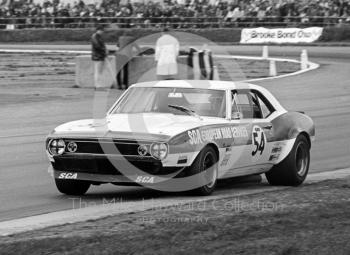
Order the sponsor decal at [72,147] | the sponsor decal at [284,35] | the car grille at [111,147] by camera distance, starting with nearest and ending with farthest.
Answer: the car grille at [111,147] → the sponsor decal at [72,147] → the sponsor decal at [284,35]

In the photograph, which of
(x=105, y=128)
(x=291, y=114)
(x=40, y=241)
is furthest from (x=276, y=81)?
(x=40, y=241)

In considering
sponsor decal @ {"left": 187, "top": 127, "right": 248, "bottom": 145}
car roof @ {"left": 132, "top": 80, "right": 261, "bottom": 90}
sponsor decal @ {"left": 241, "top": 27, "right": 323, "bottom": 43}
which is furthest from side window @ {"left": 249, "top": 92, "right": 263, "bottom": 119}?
sponsor decal @ {"left": 241, "top": 27, "right": 323, "bottom": 43}

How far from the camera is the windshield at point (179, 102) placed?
32.4 feet

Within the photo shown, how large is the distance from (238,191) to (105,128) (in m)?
1.88

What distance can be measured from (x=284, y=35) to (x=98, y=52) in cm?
2107

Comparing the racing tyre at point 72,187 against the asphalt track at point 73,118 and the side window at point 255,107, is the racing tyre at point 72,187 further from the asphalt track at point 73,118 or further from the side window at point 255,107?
the side window at point 255,107

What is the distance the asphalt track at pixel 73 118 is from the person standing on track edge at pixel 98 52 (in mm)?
753

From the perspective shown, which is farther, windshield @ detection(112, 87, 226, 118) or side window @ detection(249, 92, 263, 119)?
side window @ detection(249, 92, 263, 119)

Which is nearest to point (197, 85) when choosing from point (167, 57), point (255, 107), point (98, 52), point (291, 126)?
point (255, 107)

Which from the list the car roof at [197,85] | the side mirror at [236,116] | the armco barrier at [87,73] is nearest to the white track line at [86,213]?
the side mirror at [236,116]

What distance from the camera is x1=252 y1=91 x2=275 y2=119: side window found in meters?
10.6

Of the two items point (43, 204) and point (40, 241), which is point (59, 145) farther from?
point (40, 241)

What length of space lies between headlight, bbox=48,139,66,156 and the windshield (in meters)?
1.14

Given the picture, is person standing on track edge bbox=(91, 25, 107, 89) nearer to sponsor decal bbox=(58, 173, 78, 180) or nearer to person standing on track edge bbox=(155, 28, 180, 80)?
person standing on track edge bbox=(155, 28, 180, 80)
